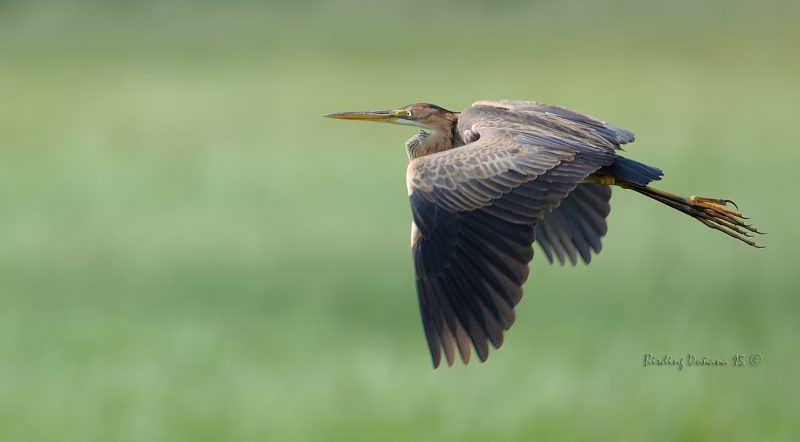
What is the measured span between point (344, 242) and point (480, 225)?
26.9 ft

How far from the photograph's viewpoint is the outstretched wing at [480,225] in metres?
6.89

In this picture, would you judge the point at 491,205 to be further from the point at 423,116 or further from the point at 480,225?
the point at 423,116

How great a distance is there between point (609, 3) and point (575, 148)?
66.9 feet

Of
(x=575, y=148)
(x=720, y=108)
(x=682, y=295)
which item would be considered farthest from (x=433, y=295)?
(x=720, y=108)

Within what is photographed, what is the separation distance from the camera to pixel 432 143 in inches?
333

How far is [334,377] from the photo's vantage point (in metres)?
12.0

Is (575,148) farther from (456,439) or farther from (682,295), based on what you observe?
(682,295)

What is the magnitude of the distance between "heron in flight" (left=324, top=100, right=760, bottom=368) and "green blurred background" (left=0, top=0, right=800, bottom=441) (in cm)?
350

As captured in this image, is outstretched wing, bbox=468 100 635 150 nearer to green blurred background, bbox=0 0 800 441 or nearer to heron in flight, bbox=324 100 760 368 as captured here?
heron in flight, bbox=324 100 760 368

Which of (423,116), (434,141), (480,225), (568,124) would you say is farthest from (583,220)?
(480,225)

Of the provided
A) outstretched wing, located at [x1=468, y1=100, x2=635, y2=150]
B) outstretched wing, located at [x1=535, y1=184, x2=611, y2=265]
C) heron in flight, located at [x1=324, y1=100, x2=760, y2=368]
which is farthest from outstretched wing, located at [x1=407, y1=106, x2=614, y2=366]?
outstretched wing, located at [x1=535, y1=184, x2=611, y2=265]

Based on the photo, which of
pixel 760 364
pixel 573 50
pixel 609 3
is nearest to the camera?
pixel 760 364

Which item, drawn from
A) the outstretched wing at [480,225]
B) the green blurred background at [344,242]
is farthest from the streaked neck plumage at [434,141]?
the green blurred background at [344,242]

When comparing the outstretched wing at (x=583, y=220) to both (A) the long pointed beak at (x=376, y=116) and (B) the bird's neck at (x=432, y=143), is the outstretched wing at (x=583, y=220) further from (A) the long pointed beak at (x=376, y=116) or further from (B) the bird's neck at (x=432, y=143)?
(A) the long pointed beak at (x=376, y=116)
